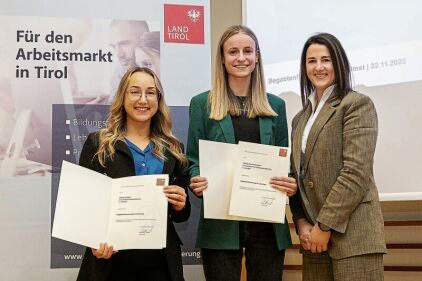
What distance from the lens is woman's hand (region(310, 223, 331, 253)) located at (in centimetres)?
218

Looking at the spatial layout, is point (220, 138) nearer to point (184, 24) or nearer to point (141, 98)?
point (141, 98)

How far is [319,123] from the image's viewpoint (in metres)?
2.28

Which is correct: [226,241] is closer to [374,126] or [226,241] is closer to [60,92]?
[374,126]

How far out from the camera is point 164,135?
2.56 meters

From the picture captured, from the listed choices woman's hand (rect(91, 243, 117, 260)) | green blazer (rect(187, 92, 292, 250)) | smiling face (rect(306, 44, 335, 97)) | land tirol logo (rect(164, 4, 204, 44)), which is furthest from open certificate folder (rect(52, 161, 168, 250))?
land tirol logo (rect(164, 4, 204, 44))

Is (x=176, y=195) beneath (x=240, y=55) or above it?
beneath

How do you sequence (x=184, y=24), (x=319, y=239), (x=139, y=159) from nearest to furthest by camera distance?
1. (x=319, y=239)
2. (x=139, y=159)
3. (x=184, y=24)

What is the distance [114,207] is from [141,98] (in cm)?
53

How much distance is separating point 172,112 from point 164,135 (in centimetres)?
73

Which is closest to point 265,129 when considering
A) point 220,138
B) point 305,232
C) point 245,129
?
point 245,129

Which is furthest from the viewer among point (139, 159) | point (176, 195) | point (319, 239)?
point (139, 159)

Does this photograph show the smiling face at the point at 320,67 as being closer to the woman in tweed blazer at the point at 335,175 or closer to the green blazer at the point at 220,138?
the woman in tweed blazer at the point at 335,175

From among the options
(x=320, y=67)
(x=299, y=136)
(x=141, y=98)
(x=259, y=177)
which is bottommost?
(x=259, y=177)

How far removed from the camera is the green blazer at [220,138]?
2.35 metres
